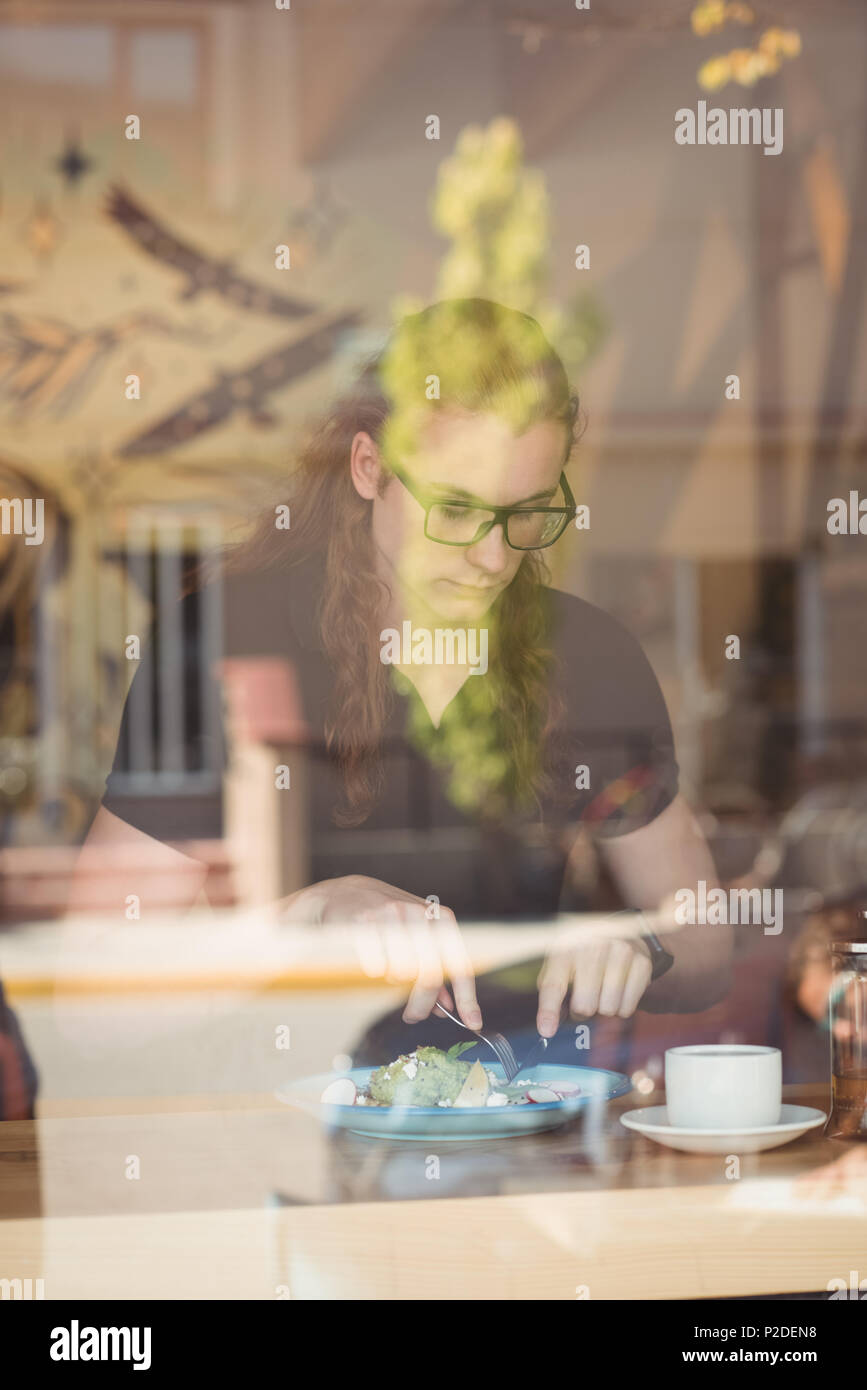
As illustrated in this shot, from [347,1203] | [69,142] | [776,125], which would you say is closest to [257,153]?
[69,142]

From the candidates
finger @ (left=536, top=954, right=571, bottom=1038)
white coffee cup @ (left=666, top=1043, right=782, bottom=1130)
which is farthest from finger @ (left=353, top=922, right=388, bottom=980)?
white coffee cup @ (left=666, top=1043, right=782, bottom=1130)

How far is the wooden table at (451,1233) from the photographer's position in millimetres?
801

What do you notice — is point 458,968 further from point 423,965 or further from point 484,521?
point 484,521

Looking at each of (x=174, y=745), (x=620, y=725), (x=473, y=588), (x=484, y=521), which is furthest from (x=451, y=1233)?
(x=174, y=745)

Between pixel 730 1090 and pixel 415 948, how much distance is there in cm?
25

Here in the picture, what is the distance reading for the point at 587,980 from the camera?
1.05 meters

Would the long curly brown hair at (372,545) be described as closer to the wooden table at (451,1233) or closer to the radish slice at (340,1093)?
the radish slice at (340,1093)

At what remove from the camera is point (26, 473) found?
240 inches

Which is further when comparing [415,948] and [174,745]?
[174,745]

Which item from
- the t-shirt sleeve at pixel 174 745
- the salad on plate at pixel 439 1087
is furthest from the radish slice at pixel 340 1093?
the t-shirt sleeve at pixel 174 745

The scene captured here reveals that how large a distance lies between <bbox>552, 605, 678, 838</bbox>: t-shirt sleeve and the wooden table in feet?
1.99

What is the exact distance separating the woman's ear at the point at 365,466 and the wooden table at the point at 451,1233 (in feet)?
2.42
